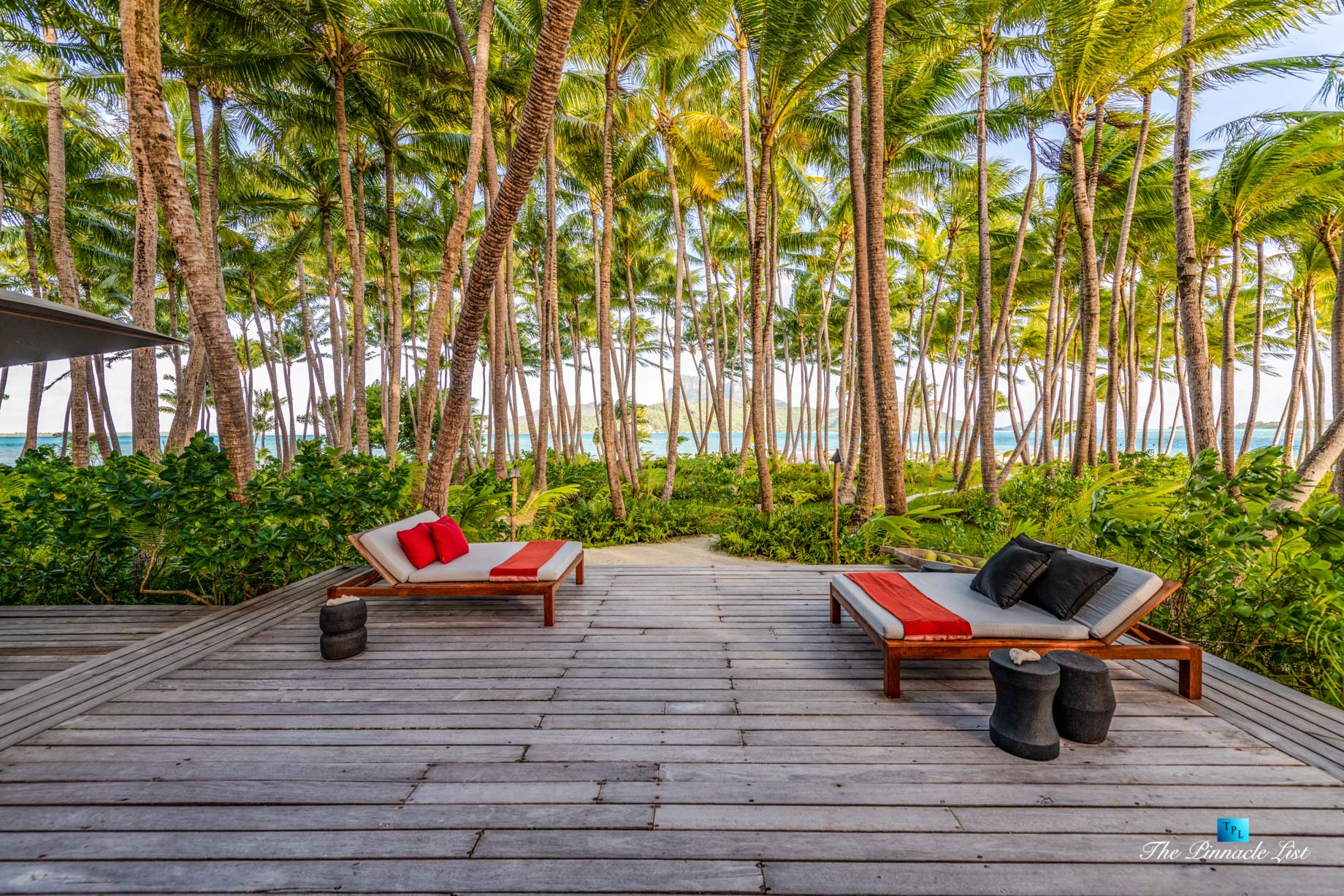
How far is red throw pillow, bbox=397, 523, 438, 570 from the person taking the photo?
4504mm

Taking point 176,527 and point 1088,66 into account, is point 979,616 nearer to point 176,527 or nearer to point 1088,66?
point 176,527

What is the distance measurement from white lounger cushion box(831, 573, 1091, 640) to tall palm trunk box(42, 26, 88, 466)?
12.5 m

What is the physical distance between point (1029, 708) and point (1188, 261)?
6.82 m

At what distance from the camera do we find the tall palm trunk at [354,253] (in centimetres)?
924

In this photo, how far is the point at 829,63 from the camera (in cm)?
870

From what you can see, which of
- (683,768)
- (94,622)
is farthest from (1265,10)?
(94,622)

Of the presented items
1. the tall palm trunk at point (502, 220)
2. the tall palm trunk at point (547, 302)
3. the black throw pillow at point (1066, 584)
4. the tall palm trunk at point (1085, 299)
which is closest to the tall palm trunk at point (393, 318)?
the tall palm trunk at point (547, 302)

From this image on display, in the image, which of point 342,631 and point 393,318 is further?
point 393,318

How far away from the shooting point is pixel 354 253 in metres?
10.2

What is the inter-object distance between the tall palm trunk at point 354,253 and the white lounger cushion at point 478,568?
15.2ft

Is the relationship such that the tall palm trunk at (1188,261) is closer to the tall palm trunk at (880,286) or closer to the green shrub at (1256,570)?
the tall palm trunk at (880,286)

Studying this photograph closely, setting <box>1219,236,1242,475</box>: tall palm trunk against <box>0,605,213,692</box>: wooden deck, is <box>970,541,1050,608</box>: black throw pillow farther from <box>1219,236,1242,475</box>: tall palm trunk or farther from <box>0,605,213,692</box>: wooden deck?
<box>1219,236,1242,475</box>: tall palm trunk

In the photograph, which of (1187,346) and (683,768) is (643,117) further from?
(683,768)

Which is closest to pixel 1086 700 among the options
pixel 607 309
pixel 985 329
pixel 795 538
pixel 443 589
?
pixel 443 589
